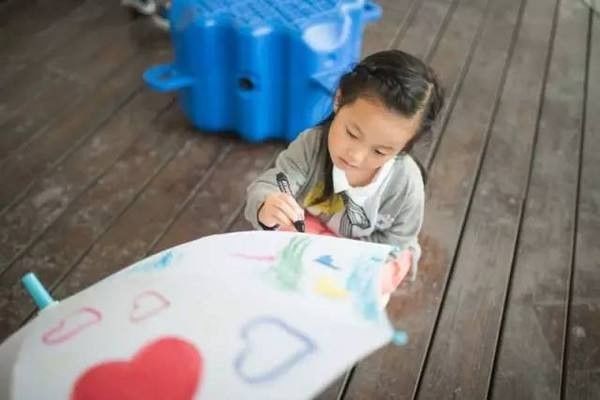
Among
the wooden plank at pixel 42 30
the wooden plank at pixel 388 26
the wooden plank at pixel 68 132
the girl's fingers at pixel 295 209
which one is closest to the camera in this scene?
the girl's fingers at pixel 295 209

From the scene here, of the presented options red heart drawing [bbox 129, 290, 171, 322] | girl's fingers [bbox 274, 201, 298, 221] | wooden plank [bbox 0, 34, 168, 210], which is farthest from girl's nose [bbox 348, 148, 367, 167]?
wooden plank [bbox 0, 34, 168, 210]

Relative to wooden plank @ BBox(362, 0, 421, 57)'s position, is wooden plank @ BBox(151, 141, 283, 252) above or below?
below

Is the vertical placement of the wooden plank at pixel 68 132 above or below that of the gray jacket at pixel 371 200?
below

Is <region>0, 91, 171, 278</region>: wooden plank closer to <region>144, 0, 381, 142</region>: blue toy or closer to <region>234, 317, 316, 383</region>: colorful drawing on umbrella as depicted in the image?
<region>144, 0, 381, 142</region>: blue toy

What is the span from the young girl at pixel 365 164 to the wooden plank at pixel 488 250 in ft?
0.55

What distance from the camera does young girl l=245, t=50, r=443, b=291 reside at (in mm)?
742

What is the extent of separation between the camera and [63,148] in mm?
1424

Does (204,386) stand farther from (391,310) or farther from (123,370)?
(391,310)

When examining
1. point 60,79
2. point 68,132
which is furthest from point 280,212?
point 60,79

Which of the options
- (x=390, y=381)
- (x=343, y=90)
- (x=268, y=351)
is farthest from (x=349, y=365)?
(x=390, y=381)

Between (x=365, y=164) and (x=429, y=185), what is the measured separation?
0.64 metres

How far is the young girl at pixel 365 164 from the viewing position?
2.43ft

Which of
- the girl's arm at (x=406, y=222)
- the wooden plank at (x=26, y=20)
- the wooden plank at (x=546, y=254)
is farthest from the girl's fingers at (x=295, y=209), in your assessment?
the wooden plank at (x=26, y=20)

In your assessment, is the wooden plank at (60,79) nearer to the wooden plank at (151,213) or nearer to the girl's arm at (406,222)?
the wooden plank at (151,213)
